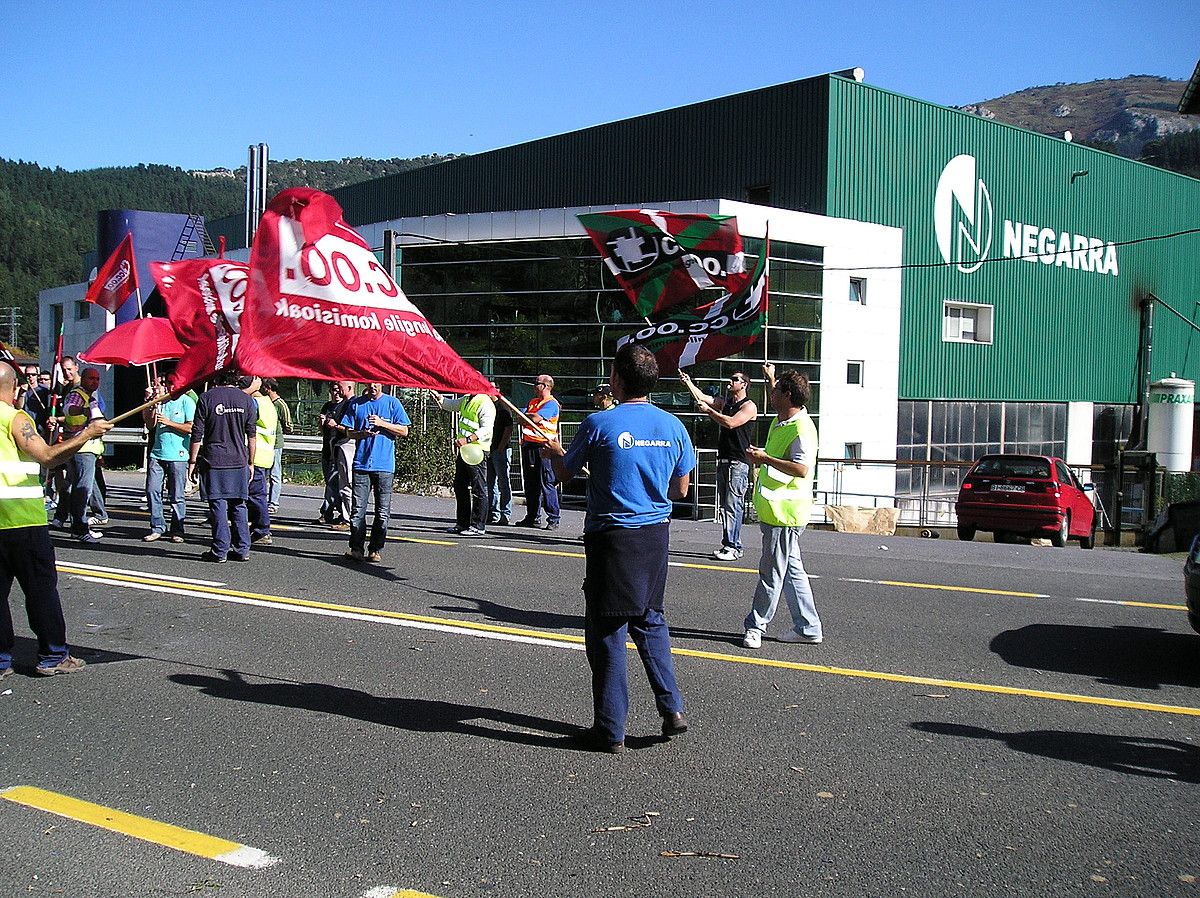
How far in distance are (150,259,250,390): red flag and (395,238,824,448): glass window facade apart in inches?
580

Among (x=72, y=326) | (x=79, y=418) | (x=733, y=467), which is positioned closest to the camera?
(x=733, y=467)

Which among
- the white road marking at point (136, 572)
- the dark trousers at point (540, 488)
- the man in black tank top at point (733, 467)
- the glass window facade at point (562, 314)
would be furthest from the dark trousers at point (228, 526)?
the glass window facade at point (562, 314)

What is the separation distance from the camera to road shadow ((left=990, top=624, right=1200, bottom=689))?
295 inches

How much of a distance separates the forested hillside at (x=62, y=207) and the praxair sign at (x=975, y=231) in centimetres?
7720

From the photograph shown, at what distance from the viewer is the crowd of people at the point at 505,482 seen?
18.7ft

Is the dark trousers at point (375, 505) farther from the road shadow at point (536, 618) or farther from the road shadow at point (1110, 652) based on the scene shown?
the road shadow at point (1110, 652)

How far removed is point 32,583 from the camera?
6746 mm

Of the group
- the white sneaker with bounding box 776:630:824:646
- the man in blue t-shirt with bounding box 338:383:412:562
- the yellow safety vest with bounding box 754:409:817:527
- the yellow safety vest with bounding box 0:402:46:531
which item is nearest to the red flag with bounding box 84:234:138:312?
the man in blue t-shirt with bounding box 338:383:412:562

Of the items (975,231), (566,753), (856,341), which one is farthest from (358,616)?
(975,231)

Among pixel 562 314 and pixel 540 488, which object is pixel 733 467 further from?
pixel 562 314

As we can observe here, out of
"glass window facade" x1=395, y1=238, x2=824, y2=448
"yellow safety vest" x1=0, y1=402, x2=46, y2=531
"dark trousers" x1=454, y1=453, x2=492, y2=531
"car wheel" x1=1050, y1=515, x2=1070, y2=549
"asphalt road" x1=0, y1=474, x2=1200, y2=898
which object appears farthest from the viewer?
"glass window facade" x1=395, y1=238, x2=824, y2=448

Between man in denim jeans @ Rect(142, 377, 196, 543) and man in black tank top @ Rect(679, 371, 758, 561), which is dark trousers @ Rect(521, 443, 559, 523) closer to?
man in black tank top @ Rect(679, 371, 758, 561)

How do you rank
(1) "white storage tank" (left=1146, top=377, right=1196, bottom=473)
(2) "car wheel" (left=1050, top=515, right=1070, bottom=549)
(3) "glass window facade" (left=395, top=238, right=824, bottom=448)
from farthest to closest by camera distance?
(1) "white storage tank" (left=1146, top=377, right=1196, bottom=473) < (3) "glass window facade" (left=395, top=238, right=824, bottom=448) < (2) "car wheel" (left=1050, top=515, right=1070, bottom=549)

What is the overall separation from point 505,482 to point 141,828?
10.8 m
